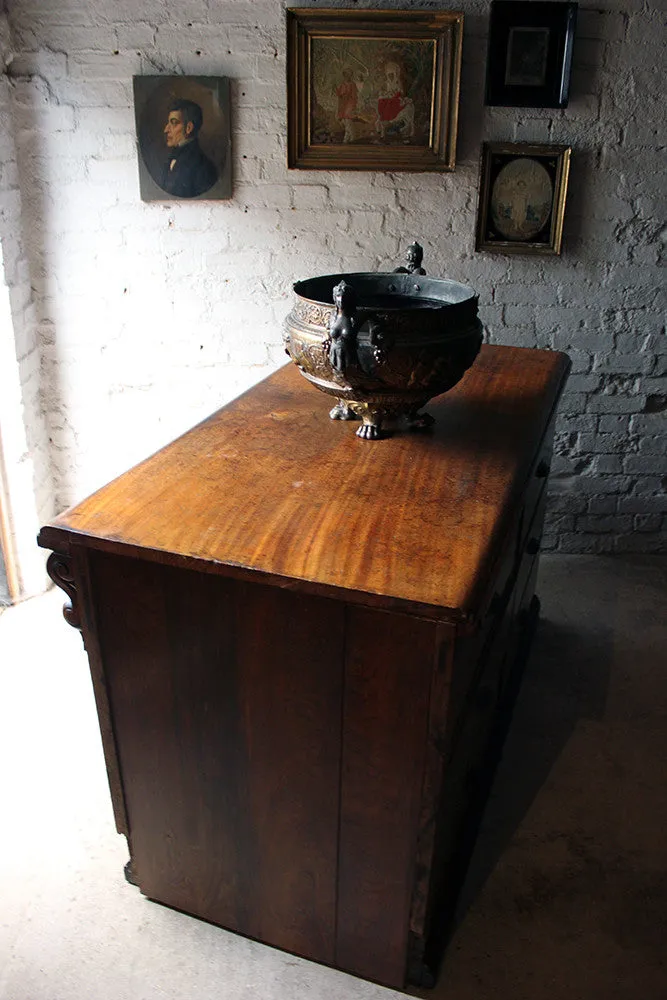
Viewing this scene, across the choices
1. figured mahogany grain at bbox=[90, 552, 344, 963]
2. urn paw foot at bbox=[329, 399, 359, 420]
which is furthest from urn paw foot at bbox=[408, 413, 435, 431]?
figured mahogany grain at bbox=[90, 552, 344, 963]

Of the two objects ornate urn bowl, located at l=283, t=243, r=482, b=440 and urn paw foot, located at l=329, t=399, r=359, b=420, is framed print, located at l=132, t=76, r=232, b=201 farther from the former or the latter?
urn paw foot, located at l=329, t=399, r=359, b=420

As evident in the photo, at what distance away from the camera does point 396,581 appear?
1.26 m

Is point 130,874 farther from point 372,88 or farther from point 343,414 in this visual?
point 372,88

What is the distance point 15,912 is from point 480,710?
1.05 metres

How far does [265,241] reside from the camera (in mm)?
2861

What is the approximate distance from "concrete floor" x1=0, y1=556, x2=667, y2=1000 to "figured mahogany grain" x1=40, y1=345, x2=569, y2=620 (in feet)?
2.81

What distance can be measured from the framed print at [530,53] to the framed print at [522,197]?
0.14 metres

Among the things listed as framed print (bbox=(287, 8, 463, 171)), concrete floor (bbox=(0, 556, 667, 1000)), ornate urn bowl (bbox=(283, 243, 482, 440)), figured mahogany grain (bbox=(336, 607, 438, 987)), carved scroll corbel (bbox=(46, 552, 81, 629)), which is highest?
framed print (bbox=(287, 8, 463, 171))

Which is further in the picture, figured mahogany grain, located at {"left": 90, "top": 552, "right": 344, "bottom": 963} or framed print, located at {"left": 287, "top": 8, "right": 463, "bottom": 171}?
framed print, located at {"left": 287, "top": 8, "right": 463, "bottom": 171}

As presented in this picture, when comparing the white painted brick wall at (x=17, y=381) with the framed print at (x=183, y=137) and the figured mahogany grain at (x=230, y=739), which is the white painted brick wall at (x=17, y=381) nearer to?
the framed print at (x=183, y=137)

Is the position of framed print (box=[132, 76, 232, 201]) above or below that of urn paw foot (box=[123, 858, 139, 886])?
above

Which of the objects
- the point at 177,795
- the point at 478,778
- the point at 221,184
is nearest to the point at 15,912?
the point at 177,795

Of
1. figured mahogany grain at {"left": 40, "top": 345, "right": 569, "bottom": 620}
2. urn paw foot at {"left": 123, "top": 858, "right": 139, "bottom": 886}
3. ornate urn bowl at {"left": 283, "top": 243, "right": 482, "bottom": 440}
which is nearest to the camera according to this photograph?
figured mahogany grain at {"left": 40, "top": 345, "right": 569, "bottom": 620}

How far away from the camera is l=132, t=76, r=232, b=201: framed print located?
8.75 ft
